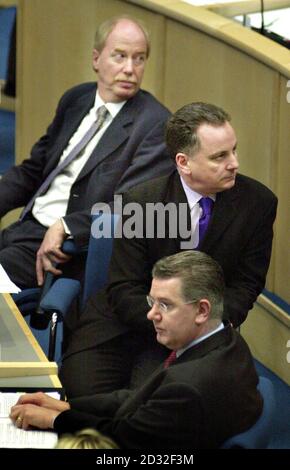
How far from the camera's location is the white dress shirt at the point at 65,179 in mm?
4891

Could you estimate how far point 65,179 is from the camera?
4918 millimetres

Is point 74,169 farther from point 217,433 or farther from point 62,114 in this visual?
point 217,433

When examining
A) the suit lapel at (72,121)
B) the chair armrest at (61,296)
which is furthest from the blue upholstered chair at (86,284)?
the suit lapel at (72,121)

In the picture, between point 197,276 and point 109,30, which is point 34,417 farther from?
point 109,30

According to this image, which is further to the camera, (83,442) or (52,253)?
(52,253)

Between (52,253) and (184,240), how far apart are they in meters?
0.74

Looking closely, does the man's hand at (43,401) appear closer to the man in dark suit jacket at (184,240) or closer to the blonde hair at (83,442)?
the blonde hair at (83,442)

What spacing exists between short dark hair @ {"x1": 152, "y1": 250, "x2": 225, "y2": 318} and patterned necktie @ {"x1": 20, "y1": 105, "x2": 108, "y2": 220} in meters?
1.61

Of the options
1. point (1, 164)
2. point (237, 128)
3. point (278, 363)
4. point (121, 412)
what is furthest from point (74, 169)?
point (1, 164)

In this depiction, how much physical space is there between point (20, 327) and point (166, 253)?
54 cm

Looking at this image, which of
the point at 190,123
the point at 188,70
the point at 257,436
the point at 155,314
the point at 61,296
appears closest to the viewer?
the point at 257,436

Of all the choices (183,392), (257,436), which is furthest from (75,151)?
(257,436)

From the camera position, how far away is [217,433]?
3037 millimetres

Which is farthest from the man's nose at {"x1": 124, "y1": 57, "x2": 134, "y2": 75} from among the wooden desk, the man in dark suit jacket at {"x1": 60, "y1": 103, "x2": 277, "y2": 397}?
the wooden desk
